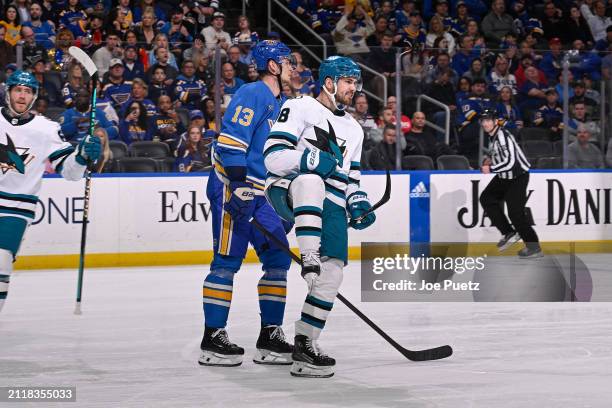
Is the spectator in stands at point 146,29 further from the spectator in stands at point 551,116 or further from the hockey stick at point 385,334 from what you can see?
the hockey stick at point 385,334

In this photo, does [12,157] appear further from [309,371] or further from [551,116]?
[551,116]

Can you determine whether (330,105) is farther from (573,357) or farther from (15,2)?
(15,2)

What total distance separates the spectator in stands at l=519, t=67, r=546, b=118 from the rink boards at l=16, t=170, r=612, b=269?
73cm

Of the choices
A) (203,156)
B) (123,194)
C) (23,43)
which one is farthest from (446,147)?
(23,43)

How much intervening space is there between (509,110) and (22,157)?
7407mm

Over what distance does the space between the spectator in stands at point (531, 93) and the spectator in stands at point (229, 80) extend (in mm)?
3184

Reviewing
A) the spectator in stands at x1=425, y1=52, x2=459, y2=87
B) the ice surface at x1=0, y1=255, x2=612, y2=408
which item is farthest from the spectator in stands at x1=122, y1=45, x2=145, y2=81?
the spectator in stands at x1=425, y1=52, x2=459, y2=87

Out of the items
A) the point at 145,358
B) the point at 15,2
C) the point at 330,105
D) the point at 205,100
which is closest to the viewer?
the point at 330,105

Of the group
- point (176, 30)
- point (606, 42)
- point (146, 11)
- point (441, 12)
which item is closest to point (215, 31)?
point (176, 30)

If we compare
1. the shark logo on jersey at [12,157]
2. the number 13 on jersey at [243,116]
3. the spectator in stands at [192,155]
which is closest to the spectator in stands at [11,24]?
the spectator in stands at [192,155]

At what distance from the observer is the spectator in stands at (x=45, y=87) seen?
1056 cm

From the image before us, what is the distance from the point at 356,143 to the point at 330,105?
22 centimetres

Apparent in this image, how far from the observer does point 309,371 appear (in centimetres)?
541

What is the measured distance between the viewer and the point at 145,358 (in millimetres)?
6004
